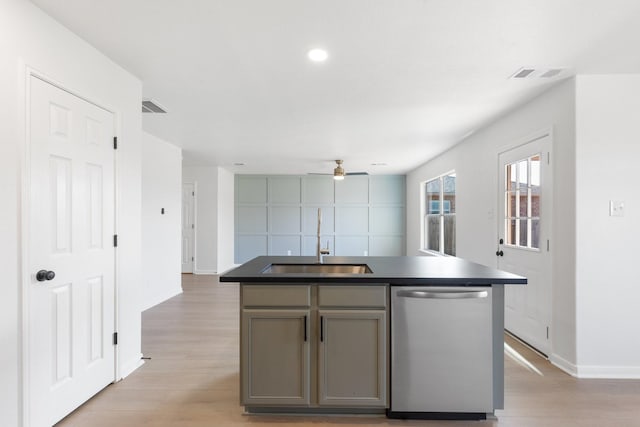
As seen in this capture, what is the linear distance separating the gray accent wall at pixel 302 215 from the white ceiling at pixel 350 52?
4703mm

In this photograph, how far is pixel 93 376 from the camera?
2.31m

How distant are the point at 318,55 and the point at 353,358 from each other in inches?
82.0

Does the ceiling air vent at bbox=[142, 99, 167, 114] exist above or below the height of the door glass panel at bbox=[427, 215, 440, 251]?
above

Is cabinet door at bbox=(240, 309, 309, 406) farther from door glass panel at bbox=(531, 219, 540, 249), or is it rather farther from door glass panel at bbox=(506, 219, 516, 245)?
door glass panel at bbox=(506, 219, 516, 245)

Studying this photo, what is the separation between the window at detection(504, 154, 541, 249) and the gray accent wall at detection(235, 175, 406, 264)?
5125 mm

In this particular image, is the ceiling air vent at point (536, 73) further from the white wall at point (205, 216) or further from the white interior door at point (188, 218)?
the white interior door at point (188, 218)

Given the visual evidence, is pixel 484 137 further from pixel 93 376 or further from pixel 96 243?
pixel 93 376

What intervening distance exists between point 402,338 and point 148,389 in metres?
1.92

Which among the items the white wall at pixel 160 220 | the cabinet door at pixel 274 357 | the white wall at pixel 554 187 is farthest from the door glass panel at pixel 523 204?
the white wall at pixel 160 220

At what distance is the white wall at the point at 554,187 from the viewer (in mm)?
2744

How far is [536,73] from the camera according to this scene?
2.63 m

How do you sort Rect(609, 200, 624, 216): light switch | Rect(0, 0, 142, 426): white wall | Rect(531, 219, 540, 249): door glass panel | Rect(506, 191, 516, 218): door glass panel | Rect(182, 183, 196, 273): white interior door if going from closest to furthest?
1. Rect(0, 0, 142, 426): white wall
2. Rect(609, 200, 624, 216): light switch
3. Rect(531, 219, 540, 249): door glass panel
4. Rect(506, 191, 516, 218): door glass panel
5. Rect(182, 183, 196, 273): white interior door

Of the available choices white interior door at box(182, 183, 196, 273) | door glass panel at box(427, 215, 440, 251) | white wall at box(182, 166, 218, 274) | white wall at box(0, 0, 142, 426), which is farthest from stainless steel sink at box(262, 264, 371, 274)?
white interior door at box(182, 183, 196, 273)

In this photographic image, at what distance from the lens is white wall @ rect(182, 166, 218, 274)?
7.29 m
